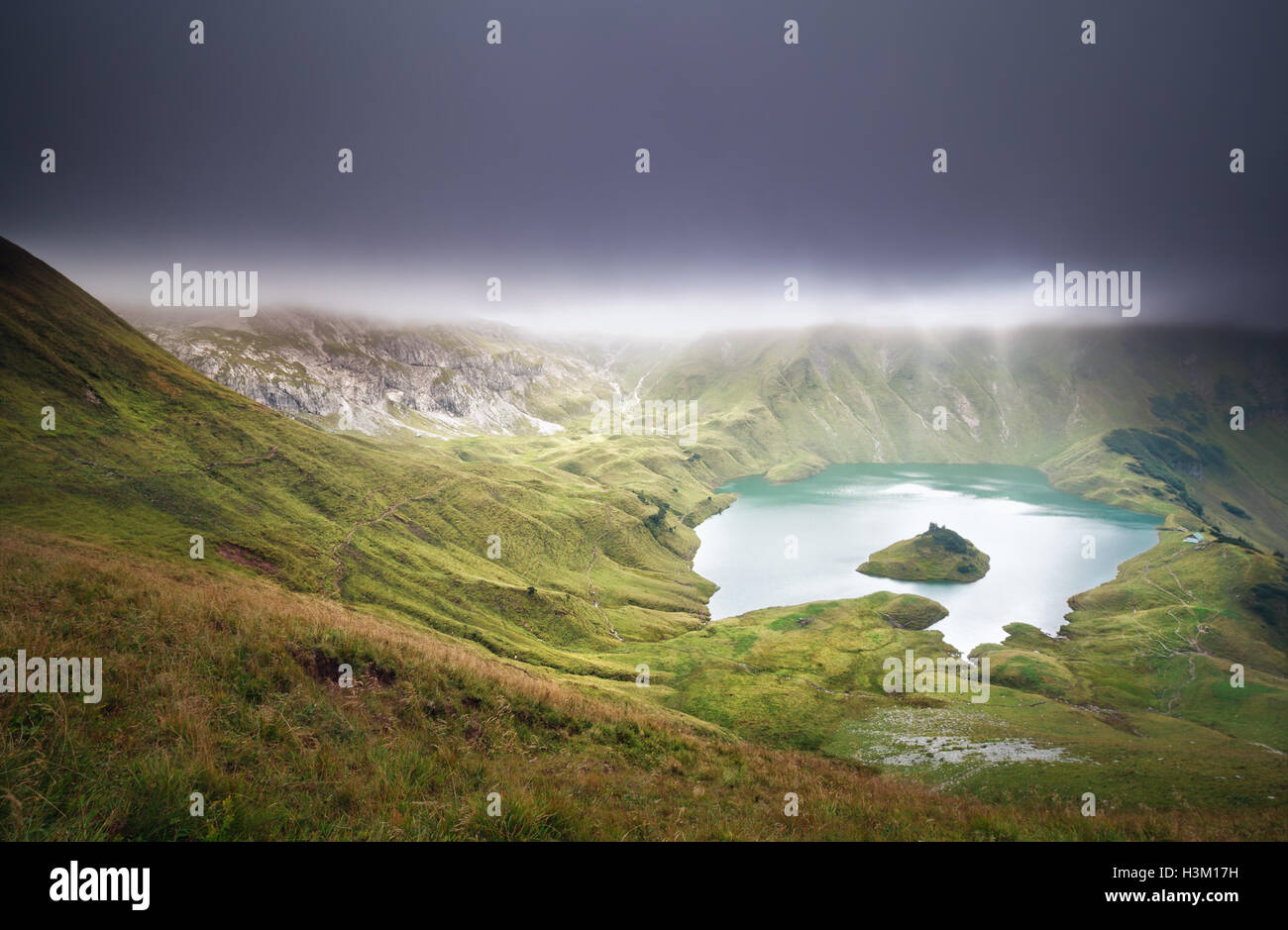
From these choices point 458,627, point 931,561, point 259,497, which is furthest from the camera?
point 931,561

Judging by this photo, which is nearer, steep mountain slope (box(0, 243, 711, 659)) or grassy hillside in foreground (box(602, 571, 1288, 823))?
grassy hillside in foreground (box(602, 571, 1288, 823))

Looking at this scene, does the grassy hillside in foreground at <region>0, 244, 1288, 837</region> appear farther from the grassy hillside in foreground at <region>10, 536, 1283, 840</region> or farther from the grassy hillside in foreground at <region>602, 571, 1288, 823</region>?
the grassy hillside in foreground at <region>602, 571, 1288, 823</region>

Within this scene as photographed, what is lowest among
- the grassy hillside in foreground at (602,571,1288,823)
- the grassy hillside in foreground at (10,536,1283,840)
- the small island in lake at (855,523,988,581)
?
the grassy hillside in foreground at (602,571,1288,823)

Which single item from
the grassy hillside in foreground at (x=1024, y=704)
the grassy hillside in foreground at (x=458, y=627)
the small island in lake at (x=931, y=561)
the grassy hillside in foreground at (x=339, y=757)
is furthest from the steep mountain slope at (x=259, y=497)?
the small island in lake at (x=931, y=561)

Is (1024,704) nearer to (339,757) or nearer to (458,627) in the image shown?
(458,627)

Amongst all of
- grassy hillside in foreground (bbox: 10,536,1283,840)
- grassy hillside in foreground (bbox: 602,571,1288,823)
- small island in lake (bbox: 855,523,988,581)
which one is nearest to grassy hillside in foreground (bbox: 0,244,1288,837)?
grassy hillside in foreground (bbox: 10,536,1283,840)

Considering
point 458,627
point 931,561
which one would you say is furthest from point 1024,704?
point 931,561

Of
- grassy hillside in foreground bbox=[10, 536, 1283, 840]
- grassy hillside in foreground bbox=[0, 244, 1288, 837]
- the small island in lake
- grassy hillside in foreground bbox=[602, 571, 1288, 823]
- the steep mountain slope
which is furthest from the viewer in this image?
the small island in lake
